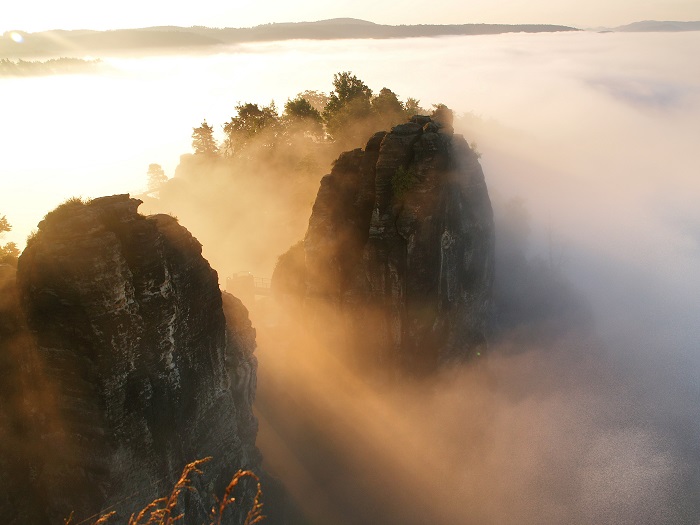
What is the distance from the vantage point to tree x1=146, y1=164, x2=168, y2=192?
91912mm

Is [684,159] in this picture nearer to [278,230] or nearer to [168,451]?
[278,230]

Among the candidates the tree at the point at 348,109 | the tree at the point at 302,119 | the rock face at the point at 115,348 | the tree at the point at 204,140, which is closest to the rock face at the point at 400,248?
the rock face at the point at 115,348

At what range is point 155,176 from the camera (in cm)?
9256

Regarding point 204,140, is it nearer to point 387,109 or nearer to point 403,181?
point 387,109

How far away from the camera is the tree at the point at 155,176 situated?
302ft

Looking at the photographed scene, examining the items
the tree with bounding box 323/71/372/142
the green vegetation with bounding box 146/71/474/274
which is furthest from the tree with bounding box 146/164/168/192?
the tree with bounding box 323/71/372/142

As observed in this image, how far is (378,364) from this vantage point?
3728 centimetres

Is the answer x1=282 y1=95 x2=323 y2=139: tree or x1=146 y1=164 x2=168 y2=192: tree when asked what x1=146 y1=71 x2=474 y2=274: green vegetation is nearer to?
x1=282 y1=95 x2=323 y2=139: tree

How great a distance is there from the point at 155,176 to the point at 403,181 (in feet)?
246

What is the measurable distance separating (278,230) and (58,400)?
4470cm

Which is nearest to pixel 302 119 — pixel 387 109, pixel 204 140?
pixel 387 109

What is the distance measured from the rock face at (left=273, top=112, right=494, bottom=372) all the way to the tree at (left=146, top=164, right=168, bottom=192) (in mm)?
64912

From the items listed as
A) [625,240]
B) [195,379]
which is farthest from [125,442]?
[625,240]

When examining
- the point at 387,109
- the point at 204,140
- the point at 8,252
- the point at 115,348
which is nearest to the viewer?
the point at 115,348
